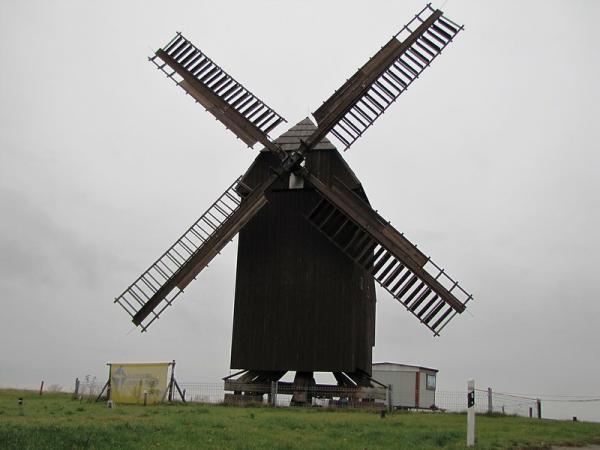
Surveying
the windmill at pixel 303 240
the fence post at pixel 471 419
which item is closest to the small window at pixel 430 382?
the windmill at pixel 303 240

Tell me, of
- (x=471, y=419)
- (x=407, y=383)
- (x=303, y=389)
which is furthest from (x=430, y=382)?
(x=471, y=419)

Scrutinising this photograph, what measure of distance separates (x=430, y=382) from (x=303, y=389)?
14.2 m

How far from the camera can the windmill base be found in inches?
852

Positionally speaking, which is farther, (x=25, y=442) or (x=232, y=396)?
(x=232, y=396)

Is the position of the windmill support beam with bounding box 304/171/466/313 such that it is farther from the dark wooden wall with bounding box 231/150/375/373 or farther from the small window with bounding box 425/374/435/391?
the small window with bounding box 425/374/435/391

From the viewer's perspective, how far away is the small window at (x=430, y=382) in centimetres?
3378

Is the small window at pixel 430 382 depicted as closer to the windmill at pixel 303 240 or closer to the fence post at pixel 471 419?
the windmill at pixel 303 240

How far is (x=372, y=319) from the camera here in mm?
25781

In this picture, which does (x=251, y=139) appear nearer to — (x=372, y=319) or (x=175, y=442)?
(x=372, y=319)

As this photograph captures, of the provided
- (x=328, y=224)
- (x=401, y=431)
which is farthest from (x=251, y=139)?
(x=401, y=431)

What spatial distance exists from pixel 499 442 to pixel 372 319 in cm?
1302

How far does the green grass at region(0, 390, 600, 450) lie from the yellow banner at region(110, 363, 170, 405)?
4.55 m

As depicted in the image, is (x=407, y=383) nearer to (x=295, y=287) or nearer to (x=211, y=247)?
(x=295, y=287)

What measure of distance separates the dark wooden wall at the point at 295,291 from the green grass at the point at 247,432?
432 cm
